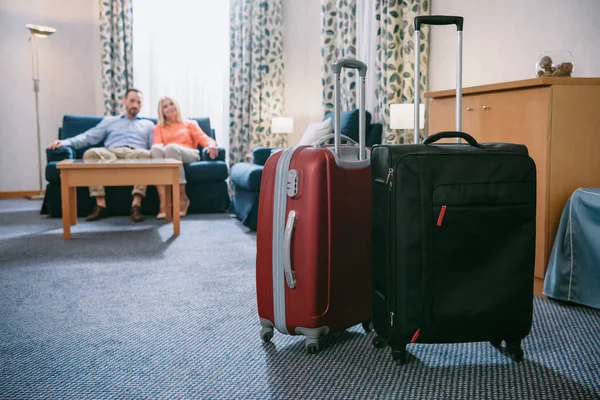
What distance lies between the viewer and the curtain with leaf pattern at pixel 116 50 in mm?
5855

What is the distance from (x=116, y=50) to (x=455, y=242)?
17.4 feet

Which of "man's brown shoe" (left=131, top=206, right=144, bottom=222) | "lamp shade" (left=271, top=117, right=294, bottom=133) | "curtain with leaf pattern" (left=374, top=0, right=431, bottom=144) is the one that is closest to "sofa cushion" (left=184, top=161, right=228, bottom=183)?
"man's brown shoe" (left=131, top=206, right=144, bottom=222)

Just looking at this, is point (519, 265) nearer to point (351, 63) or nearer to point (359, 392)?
point (359, 392)

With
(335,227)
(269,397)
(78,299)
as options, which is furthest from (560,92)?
(78,299)

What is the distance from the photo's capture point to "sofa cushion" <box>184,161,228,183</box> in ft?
15.8

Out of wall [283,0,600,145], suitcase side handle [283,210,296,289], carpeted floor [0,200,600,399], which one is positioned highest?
wall [283,0,600,145]

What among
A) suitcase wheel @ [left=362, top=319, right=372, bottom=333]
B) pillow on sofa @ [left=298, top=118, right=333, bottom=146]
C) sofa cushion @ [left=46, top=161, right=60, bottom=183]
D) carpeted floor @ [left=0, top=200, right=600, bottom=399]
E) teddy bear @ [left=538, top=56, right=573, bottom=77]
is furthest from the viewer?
sofa cushion @ [left=46, top=161, right=60, bottom=183]

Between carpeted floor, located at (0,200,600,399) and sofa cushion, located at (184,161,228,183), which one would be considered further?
sofa cushion, located at (184,161,228,183)

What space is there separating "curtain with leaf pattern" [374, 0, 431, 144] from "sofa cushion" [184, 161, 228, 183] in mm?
1527

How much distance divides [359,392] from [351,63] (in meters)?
0.92

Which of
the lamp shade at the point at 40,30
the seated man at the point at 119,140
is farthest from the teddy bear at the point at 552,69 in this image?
the lamp shade at the point at 40,30

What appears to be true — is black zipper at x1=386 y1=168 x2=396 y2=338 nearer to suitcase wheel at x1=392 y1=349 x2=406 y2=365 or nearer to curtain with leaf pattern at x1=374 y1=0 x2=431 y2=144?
suitcase wheel at x1=392 y1=349 x2=406 y2=365

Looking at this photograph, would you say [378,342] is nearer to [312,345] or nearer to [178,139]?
[312,345]

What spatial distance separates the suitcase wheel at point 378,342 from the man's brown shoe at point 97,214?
10.9ft
